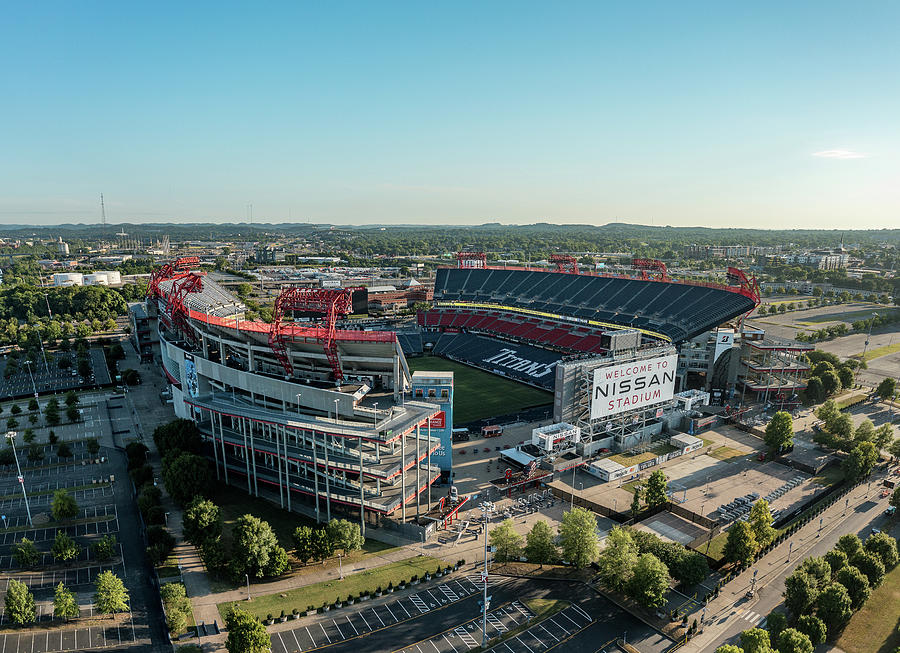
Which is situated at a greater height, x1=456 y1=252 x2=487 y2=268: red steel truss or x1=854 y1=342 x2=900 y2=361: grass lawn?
x1=456 y1=252 x2=487 y2=268: red steel truss

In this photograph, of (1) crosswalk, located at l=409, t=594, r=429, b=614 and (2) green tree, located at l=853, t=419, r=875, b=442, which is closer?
(1) crosswalk, located at l=409, t=594, r=429, b=614

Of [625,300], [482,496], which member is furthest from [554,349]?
[482,496]

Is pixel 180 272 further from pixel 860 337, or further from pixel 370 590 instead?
pixel 860 337

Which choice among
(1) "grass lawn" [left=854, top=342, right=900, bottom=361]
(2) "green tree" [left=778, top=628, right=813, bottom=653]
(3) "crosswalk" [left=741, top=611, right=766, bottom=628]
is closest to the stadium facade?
(3) "crosswalk" [left=741, top=611, right=766, bottom=628]

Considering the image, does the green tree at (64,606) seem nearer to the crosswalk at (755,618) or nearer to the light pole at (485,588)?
the light pole at (485,588)

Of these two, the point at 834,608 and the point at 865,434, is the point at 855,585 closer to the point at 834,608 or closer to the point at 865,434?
the point at 834,608

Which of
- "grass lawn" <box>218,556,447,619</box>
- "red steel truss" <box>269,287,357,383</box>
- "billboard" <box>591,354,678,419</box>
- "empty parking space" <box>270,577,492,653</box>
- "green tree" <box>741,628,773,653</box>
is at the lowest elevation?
"empty parking space" <box>270,577,492,653</box>

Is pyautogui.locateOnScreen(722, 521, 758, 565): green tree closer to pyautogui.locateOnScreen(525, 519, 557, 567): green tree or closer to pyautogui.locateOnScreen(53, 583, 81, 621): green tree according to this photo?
pyautogui.locateOnScreen(525, 519, 557, 567): green tree
